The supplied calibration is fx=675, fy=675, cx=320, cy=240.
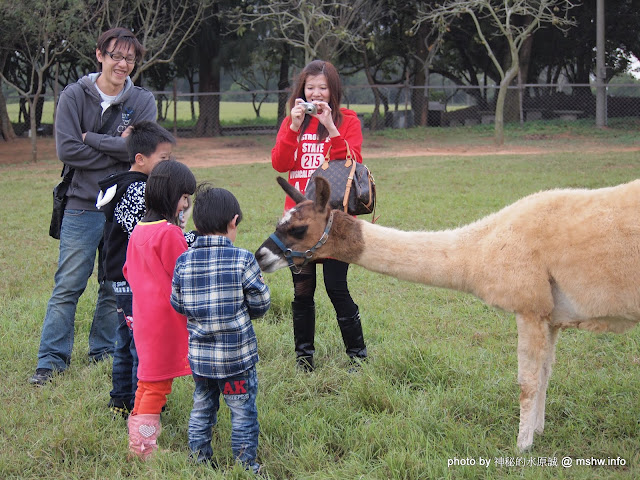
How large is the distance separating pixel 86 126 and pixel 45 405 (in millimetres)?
1726

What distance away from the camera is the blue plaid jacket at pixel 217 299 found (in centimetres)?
303

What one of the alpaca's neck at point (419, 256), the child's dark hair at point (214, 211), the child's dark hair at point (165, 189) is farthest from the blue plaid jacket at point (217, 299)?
the alpaca's neck at point (419, 256)

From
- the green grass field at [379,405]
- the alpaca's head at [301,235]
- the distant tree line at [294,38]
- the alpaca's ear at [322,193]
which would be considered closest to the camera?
the green grass field at [379,405]

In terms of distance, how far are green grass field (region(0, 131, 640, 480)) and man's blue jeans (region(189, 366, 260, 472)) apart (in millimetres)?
99

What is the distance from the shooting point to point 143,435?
3.31 m

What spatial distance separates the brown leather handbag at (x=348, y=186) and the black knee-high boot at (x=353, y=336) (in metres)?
0.73

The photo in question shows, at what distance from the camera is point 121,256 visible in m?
3.70

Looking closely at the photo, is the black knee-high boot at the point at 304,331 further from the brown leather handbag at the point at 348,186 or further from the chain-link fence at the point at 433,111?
the chain-link fence at the point at 433,111

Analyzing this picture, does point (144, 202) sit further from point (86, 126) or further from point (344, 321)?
point (344, 321)

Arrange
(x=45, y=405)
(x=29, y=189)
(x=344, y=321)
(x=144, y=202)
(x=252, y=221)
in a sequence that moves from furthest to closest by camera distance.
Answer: (x=29, y=189) → (x=252, y=221) → (x=344, y=321) → (x=45, y=405) → (x=144, y=202)

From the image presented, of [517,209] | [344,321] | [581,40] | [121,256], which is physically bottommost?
[344,321]

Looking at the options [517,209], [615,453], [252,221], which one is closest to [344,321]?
[517,209]

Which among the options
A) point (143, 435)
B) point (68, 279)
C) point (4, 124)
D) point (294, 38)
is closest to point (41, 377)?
point (68, 279)

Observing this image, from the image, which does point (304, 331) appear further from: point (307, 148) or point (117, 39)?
point (117, 39)
